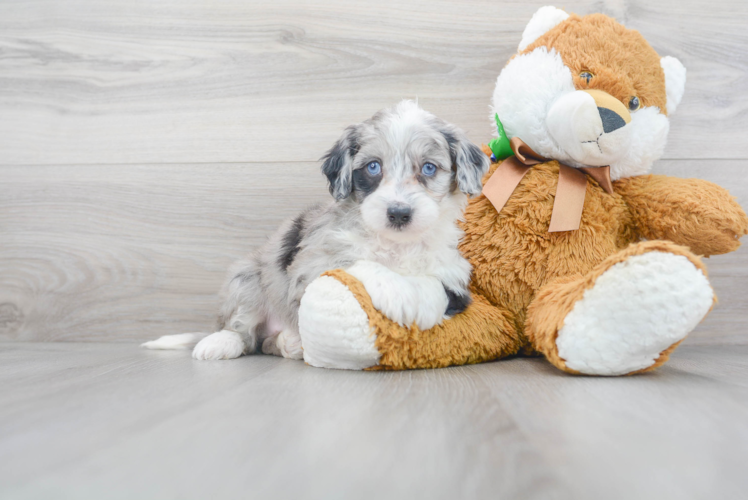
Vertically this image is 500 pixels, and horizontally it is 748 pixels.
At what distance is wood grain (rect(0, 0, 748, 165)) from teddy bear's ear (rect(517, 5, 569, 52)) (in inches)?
11.6

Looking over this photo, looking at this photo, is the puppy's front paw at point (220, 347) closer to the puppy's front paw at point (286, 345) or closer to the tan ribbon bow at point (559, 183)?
the puppy's front paw at point (286, 345)

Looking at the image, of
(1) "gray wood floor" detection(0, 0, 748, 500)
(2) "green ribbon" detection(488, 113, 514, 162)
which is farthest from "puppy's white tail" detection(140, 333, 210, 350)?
(2) "green ribbon" detection(488, 113, 514, 162)

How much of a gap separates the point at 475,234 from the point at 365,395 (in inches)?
25.3

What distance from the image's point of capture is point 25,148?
192 centimetres

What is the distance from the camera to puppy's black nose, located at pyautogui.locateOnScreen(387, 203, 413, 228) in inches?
45.5

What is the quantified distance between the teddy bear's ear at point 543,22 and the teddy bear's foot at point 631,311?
2.61ft

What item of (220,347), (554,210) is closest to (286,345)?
(220,347)

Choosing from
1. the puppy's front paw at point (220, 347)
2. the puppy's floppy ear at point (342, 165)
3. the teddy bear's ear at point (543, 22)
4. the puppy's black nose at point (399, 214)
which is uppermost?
the teddy bear's ear at point (543, 22)

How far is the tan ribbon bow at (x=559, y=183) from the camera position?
4.38 feet

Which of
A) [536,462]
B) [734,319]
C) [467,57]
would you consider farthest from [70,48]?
[734,319]

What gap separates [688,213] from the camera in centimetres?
128

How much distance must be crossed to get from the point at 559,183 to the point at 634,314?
0.48 metres

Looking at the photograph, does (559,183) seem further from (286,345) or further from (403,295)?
(286,345)

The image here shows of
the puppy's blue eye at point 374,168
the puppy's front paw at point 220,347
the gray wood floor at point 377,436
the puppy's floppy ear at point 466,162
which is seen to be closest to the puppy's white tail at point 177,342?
the puppy's front paw at point 220,347
